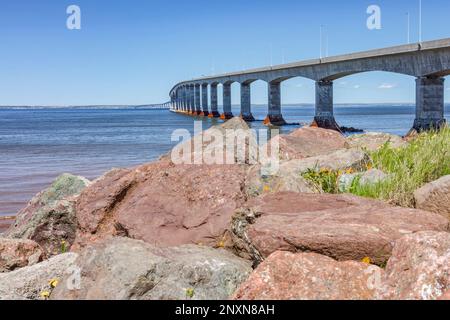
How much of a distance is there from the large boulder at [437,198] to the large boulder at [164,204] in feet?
5.88

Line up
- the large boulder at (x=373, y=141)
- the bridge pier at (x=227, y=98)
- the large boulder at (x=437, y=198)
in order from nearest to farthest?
the large boulder at (x=437, y=198) < the large boulder at (x=373, y=141) < the bridge pier at (x=227, y=98)

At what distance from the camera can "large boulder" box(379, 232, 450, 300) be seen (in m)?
3.32

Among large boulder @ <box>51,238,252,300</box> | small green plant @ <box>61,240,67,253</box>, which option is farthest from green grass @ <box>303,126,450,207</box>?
small green plant @ <box>61,240,67,253</box>

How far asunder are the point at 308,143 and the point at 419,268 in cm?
517

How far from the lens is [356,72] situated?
51.4 meters

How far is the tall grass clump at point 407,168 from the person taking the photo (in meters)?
5.89

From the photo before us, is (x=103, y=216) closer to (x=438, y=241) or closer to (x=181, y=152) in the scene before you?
(x=181, y=152)

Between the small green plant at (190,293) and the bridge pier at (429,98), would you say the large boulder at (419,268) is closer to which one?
the small green plant at (190,293)

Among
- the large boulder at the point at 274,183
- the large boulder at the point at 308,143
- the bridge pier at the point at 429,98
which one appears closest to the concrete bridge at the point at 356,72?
the bridge pier at the point at 429,98

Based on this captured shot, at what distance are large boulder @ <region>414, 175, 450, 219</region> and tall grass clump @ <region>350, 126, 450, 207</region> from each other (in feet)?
0.92

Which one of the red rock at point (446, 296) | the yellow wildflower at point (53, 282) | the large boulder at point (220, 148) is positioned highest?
the large boulder at point (220, 148)

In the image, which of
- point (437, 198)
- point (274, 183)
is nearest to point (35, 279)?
point (274, 183)

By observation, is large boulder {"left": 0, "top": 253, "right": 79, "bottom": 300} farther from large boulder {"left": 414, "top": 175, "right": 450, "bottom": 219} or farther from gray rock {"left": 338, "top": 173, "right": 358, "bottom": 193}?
large boulder {"left": 414, "top": 175, "right": 450, "bottom": 219}
